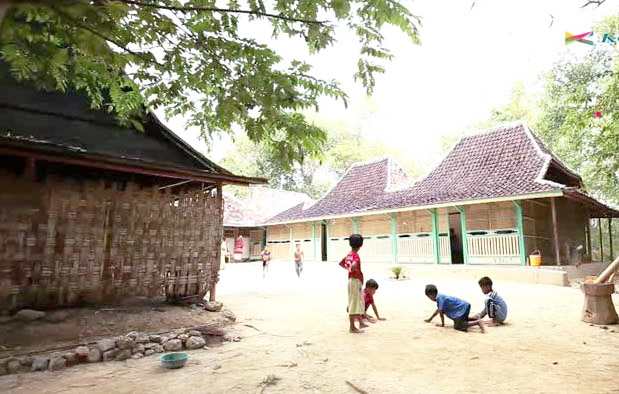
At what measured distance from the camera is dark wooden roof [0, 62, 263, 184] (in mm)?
5745

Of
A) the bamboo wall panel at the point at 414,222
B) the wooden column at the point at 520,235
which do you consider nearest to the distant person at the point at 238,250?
the bamboo wall panel at the point at 414,222

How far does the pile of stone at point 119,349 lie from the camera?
409 centimetres

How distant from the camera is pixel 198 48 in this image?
149 inches

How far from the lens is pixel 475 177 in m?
14.6

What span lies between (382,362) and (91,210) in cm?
456

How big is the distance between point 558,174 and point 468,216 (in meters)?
4.01

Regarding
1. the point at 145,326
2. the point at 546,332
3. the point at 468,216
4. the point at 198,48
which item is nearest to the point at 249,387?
the point at 145,326

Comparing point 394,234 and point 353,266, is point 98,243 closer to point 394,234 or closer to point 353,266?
point 353,266

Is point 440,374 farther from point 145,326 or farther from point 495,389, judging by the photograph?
point 145,326

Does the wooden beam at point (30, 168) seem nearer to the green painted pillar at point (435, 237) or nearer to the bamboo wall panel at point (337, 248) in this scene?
the green painted pillar at point (435, 237)

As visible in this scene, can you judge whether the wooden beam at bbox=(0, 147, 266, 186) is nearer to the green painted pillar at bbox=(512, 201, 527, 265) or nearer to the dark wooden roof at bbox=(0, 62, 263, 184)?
the dark wooden roof at bbox=(0, 62, 263, 184)

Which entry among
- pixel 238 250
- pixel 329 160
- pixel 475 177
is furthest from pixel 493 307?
pixel 329 160

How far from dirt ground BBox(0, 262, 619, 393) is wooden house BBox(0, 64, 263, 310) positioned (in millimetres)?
1430

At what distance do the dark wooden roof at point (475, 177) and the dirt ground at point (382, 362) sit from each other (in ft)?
22.2
